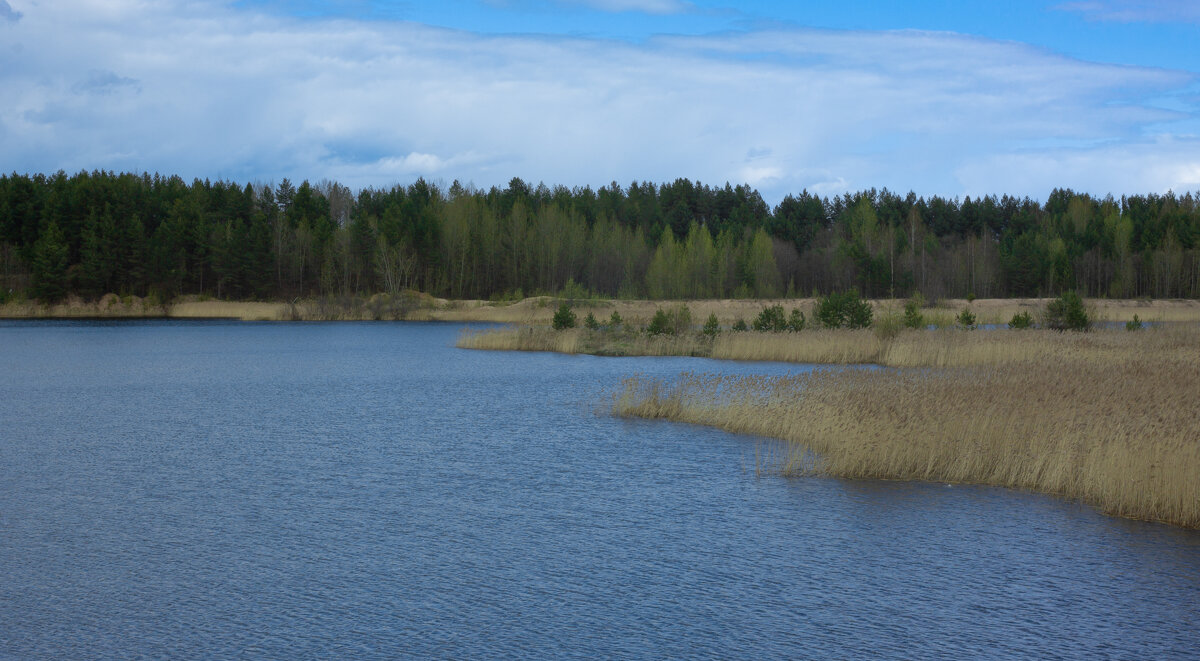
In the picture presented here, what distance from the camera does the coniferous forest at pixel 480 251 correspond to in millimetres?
82812

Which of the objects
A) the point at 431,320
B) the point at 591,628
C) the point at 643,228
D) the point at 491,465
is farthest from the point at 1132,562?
the point at 643,228

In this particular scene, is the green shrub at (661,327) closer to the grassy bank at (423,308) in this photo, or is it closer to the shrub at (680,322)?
the shrub at (680,322)

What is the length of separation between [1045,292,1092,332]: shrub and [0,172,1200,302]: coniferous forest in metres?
45.6

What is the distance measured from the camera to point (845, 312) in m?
37.3

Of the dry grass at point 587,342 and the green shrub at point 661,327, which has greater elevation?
the green shrub at point 661,327

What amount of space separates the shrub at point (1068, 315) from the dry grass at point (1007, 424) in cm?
1793

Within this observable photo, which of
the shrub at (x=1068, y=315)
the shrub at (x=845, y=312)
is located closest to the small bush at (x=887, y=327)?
the shrub at (x=845, y=312)

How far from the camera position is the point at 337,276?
296ft

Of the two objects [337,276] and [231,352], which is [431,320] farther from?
[231,352]

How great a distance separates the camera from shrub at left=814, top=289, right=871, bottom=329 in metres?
36.5

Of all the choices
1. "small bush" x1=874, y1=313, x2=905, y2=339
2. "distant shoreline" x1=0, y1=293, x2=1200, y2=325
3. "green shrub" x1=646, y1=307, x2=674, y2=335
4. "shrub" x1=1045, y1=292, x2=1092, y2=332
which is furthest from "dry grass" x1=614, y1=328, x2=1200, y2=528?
"distant shoreline" x1=0, y1=293, x2=1200, y2=325

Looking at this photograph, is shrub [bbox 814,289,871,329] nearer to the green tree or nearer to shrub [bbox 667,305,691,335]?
shrub [bbox 667,305,691,335]

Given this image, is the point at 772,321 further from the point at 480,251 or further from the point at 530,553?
the point at 480,251

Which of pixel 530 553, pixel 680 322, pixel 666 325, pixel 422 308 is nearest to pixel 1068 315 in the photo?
pixel 680 322
